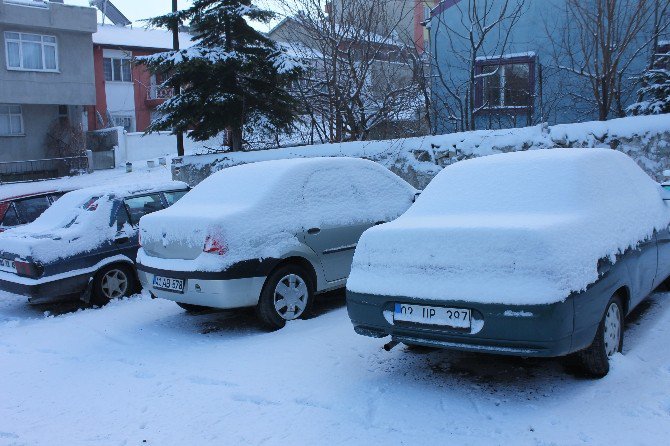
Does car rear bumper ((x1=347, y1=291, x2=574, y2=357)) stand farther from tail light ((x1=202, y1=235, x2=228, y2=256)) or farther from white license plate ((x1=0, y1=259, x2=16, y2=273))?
white license plate ((x1=0, y1=259, x2=16, y2=273))

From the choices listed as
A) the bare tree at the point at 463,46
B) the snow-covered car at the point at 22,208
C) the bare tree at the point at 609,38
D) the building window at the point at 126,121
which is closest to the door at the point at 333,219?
the snow-covered car at the point at 22,208

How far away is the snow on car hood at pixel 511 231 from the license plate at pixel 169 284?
213 cm

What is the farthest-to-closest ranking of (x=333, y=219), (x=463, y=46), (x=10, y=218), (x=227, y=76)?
(x=463, y=46) < (x=227, y=76) < (x=10, y=218) < (x=333, y=219)

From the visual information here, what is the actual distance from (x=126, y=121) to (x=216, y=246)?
33408 mm

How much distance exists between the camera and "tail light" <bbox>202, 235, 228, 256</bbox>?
5723 mm

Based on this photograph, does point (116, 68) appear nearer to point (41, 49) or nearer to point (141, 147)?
point (141, 147)

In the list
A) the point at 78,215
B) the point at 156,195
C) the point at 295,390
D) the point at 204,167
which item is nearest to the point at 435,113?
the point at 204,167

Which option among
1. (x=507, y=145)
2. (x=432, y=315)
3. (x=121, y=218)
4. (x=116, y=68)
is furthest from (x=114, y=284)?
(x=116, y=68)

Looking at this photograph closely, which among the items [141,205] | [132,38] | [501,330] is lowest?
[501,330]

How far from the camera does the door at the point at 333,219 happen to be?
21.0 ft

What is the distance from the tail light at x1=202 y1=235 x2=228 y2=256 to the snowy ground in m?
0.87

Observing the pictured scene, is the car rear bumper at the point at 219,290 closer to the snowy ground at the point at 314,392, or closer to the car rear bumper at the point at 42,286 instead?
the snowy ground at the point at 314,392

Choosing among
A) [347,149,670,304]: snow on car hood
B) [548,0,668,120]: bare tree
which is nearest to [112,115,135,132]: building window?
[548,0,668,120]: bare tree

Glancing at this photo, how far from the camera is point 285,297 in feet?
20.1
